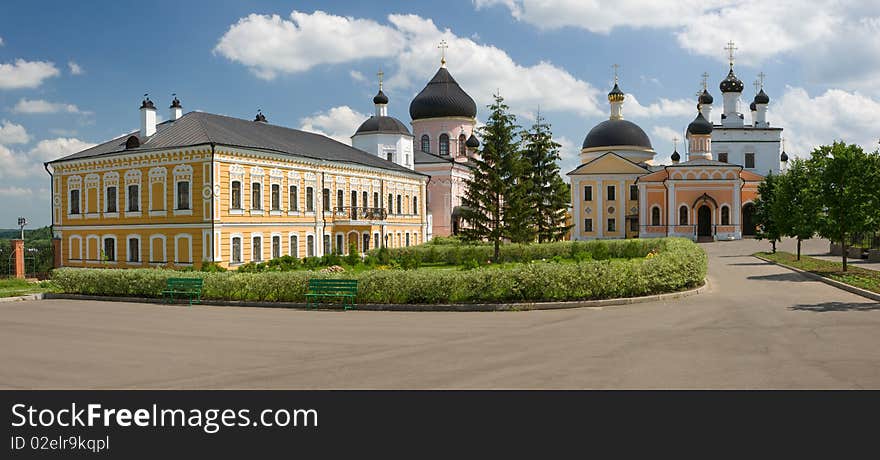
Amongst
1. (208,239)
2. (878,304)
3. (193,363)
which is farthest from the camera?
(208,239)

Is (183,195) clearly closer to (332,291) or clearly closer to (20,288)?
(20,288)

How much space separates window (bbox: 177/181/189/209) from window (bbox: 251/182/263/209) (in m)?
3.19

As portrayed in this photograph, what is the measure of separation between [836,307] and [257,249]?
1028 inches

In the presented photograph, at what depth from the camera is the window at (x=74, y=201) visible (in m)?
36.3

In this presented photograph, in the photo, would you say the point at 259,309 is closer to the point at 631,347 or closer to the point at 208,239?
the point at 631,347

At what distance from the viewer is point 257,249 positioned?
34344mm

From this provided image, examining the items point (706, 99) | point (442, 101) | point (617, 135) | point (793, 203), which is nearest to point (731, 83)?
point (706, 99)

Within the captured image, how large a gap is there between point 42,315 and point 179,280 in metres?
3.57

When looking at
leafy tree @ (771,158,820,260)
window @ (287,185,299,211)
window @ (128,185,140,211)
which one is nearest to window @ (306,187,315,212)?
window @ (287,185,299,211)

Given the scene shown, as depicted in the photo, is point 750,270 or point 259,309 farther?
point 750,270

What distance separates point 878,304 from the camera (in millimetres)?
16219
